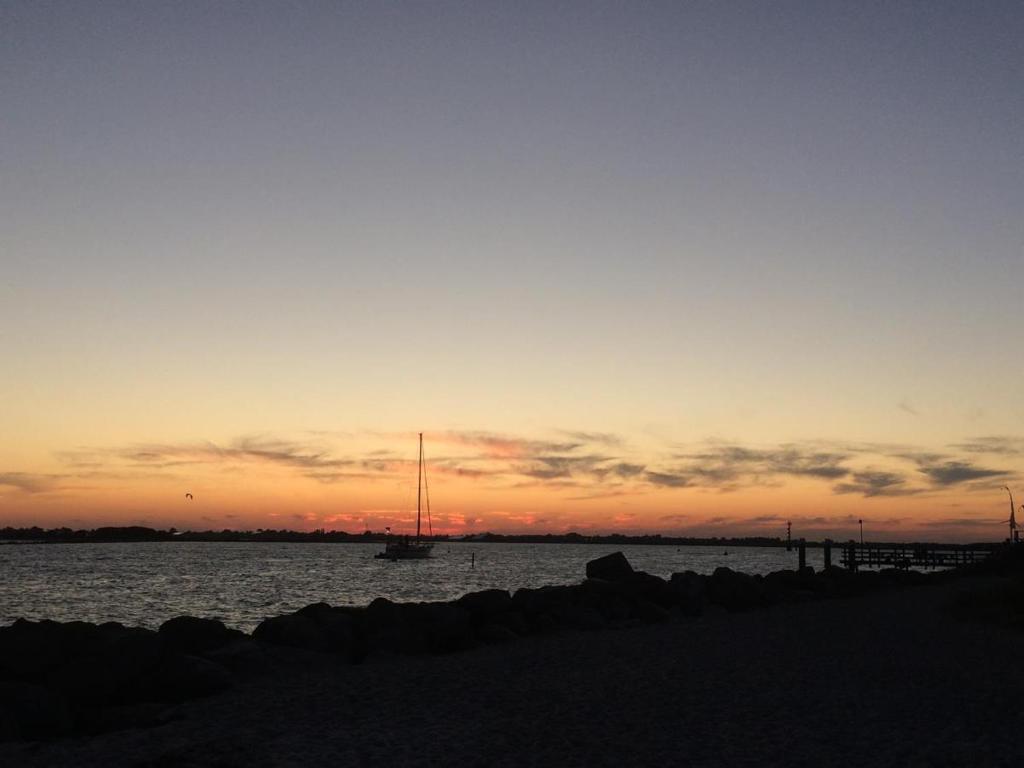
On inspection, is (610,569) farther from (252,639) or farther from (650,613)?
(252,639)

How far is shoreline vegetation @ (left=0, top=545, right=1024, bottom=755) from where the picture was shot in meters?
13.0

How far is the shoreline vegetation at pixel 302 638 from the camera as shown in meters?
13.0

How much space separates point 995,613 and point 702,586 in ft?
28.0

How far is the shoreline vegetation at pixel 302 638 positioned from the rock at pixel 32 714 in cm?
2

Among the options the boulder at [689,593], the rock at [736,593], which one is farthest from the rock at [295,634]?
the rock at [736,593]

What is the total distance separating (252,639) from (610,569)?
15002 millimetres

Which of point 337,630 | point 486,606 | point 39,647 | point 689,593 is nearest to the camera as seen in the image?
point 39,647

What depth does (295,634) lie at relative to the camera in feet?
59.3

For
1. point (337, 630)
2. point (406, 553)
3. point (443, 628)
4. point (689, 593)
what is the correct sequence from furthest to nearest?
point (406, 553), point (689, 593), point (443, 628), point (337, 630)

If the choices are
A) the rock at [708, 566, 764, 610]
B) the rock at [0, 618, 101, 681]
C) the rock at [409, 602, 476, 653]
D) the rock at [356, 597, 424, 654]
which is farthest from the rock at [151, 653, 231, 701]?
the rock at [708, 566, 764, 610]

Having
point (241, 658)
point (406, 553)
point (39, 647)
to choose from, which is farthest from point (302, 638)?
point (406, 553)

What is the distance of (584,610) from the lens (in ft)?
77.9

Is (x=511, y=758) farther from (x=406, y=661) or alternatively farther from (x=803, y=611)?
(x=803, y=611)

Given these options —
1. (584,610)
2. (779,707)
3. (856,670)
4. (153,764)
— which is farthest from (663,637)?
(153,764)
